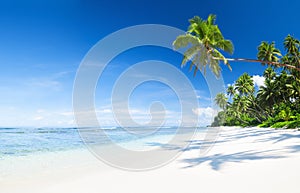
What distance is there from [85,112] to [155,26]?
273 inches

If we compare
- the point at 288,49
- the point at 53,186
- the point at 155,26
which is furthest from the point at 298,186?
the point at 288,49

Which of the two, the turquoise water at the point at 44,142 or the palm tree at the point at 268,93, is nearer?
the turquoise water at the point at 44,142

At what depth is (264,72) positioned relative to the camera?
130ft

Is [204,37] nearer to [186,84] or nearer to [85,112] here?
[186,84]

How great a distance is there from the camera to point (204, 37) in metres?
15.3

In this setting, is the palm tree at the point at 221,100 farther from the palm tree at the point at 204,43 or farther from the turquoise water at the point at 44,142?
the palm tree at the point at 204,43

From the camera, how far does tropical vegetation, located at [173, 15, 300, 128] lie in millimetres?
15383

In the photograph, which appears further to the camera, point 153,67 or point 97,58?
point 153,67

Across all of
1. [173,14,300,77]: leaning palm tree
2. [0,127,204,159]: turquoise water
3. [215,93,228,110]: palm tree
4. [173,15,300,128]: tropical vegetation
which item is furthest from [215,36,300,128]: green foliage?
[0,127,204,159]: turquoise water

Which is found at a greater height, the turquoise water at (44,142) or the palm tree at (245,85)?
the palm tree at (245,85)

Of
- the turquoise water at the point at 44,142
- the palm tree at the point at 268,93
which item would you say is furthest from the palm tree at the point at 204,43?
the palm tree at the point at 268,93

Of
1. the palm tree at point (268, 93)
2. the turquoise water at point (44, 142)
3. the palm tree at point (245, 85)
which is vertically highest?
the palm tree at point (245, 85)

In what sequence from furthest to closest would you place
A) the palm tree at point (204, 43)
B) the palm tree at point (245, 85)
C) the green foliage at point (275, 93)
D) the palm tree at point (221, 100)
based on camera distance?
the palm tree at point (221, 100) → the palm tree at point (245, 85) → the green foliage at point (275, 93) → the palm tree at point (204, 43)

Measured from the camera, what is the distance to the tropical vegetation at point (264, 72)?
15.4 m
